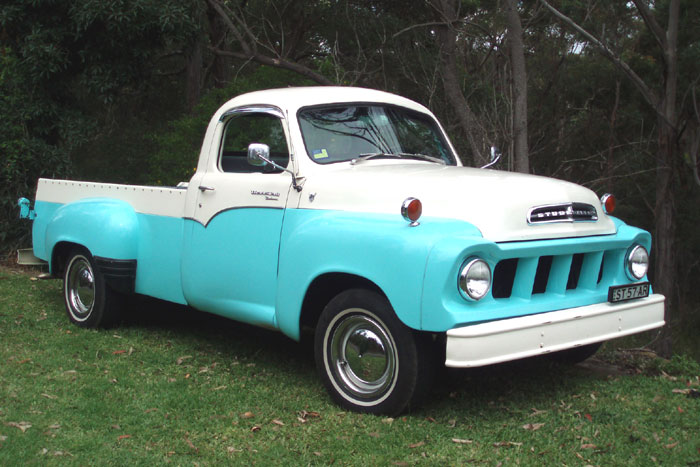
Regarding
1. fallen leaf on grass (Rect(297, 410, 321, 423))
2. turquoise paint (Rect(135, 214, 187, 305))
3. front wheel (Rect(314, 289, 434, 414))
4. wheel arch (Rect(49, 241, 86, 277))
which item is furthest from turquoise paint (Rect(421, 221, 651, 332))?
wheel arch (Rect(49, 241, 86, 277))

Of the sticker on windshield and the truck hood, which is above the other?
the sticker on windshield

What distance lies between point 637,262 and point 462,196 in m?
1.44

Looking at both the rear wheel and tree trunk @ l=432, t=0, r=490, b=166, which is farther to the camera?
tree trunk @ l=432, t=0, r=490, b=166

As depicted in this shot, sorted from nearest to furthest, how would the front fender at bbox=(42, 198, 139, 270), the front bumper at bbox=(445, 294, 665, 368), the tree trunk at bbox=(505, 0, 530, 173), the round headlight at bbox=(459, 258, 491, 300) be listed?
1. the front bumper at bbox=(445, 294, 665, 368)
2. the round headlight at bbox=(459, 258, 491, 300)
3. the front fender at bbox=(42, 198, 139, 270)
4. the tree trunk at bbox=(505, 0, 530, 173)

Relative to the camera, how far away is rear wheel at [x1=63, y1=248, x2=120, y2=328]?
6496 millimetres

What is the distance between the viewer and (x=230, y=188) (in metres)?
5.43

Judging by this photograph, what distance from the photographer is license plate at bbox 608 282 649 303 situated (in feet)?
15.0

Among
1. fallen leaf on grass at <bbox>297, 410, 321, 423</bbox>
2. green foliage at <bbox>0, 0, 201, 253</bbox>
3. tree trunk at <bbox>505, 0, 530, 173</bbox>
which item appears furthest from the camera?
green foliage at <bbox>0, 0, 201, 253</bbox>

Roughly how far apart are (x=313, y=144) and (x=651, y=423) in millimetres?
2748

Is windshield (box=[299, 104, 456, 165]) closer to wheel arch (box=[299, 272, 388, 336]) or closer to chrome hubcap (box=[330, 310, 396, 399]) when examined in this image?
wheel arch (box=[299, 272, 388, 336])

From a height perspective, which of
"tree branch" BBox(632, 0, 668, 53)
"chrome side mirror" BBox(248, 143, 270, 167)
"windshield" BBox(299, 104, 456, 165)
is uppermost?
"tree branch" BBox(632, 0, 668, 53)

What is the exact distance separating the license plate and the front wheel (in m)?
1.22

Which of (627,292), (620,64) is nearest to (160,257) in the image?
(627,292)

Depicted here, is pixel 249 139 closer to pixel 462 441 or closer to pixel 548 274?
pixel 548 274
